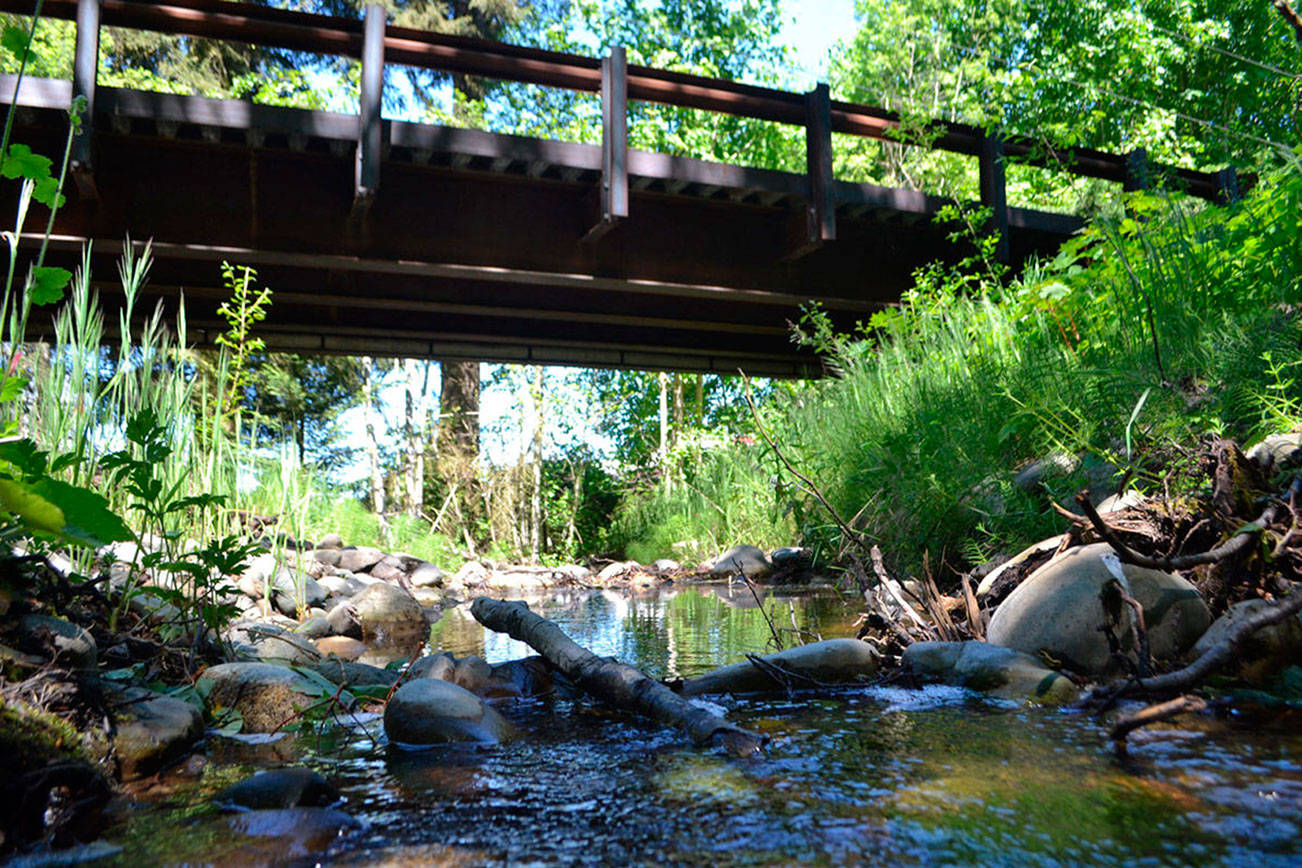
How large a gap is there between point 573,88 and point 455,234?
1602 mm

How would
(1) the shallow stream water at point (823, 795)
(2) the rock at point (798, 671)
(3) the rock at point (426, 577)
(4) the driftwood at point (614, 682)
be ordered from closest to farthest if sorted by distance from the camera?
(1) the shallow stream water at point (823, 795) → (4) the driftwood at point (614, 682) → (2) the rock at point (798, 671) → (3) the rock at point (426, 577)

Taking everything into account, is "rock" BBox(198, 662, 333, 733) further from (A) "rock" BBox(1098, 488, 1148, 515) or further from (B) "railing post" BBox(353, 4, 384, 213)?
(B) "railing post" BBox(353, 4, 384, 213)

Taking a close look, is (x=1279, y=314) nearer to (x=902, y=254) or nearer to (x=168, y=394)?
(x=168, y=394)

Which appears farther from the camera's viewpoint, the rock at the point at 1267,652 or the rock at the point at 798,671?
the rock at the point at 798,671

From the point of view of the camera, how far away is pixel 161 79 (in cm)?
1386

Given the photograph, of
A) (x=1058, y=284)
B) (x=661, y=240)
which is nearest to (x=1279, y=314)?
(x=1058, y=284)

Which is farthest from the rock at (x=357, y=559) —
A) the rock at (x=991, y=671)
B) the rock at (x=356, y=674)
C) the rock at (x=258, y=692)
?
the rock at (x=991, y=671)

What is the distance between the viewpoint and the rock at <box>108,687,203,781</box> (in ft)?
6.27

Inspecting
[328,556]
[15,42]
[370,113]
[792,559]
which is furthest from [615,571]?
[15,42]

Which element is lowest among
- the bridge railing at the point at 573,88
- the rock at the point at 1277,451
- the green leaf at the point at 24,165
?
the rock at the point at 1277,451

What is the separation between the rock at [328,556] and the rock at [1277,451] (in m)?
7.11

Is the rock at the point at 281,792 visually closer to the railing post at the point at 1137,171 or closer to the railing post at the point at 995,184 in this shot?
the railing post at the point at 1137,171

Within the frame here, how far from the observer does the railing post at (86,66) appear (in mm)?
5758

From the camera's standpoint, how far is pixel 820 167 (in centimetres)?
738
